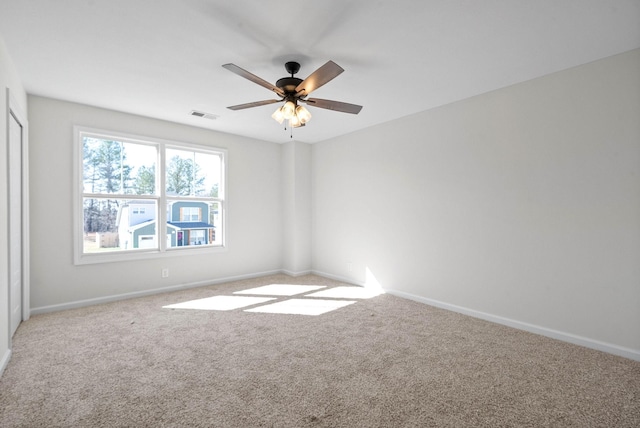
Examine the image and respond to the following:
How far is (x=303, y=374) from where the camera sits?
2.23m

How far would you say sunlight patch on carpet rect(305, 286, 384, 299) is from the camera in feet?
13.9

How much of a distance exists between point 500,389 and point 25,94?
17.4 feet

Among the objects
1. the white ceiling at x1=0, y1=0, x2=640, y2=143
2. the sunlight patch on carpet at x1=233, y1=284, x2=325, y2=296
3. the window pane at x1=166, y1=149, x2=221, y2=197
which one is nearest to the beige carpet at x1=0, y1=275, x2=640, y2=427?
the sunlight patch on carpet at x1=233, y1=284, x2=325, y2=296

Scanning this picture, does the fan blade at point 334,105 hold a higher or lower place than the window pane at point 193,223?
higher

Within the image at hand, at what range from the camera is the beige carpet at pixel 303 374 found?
1.78m

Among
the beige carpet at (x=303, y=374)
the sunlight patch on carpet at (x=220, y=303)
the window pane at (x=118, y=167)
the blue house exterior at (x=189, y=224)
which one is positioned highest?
the window pane at (x=118, y=167)

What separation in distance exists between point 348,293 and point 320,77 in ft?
10.1

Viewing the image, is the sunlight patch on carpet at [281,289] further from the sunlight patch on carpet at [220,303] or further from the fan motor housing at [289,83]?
the fan motor housing at [289,83]

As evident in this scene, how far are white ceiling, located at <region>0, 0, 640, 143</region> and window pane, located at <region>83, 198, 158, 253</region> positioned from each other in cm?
137

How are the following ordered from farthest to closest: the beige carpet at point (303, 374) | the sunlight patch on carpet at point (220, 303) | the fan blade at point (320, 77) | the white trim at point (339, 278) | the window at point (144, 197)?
the white trim at point (339, 278), the window at point (144, 197), the sunlight patch on carpet at point (220, 303), the fan blade at point (320, 77), the beige carpet at point (303, 374)

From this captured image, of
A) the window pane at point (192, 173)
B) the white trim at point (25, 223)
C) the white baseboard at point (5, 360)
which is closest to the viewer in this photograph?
the white baseboard at point (5, 360)

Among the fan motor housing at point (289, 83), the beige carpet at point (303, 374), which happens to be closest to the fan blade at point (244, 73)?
the fan motor housing at point (289, 83)

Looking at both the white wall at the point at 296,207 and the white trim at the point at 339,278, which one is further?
the white wall at the point at 296,207

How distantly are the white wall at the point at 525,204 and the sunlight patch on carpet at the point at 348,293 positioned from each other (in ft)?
0.81
